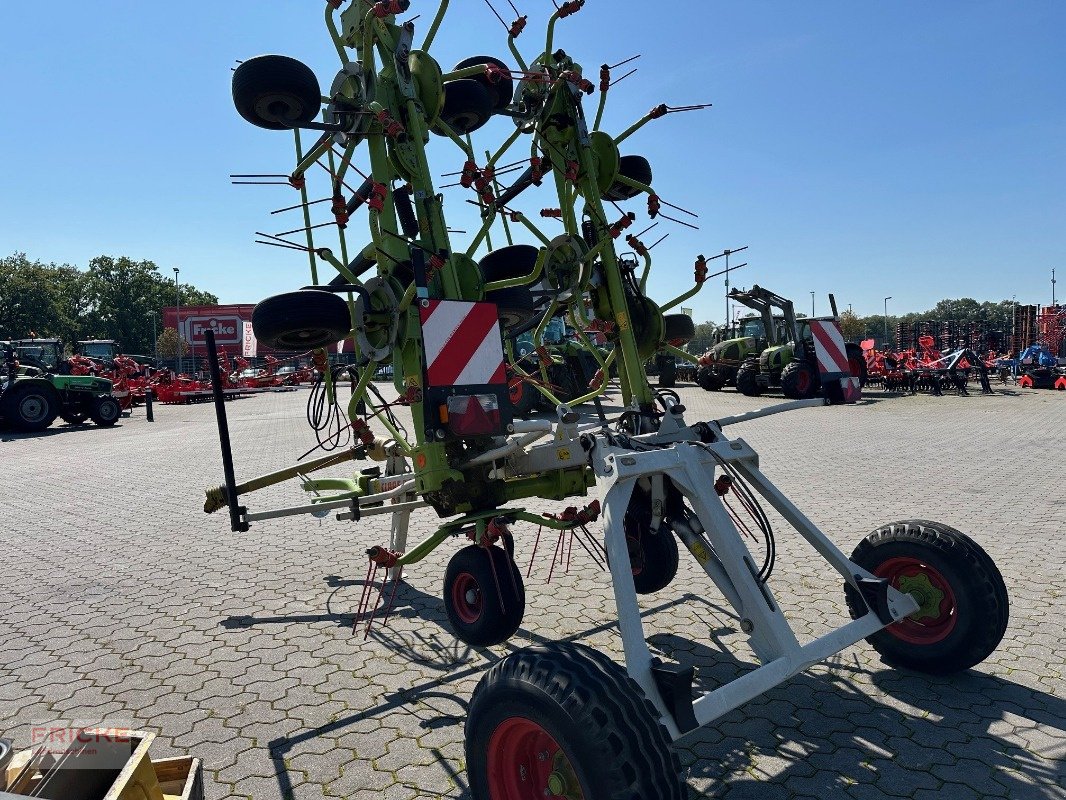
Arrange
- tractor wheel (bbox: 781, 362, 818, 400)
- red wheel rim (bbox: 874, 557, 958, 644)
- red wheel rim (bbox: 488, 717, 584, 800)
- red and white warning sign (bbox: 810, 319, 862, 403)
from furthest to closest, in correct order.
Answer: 1. tractor wheel (bbox: 781, 362, 818, 400)
2. red and white warning sign (bbox: 810, 319, 862, 403)
3. red wheel rim (bbox: 874, 557, 958, 644)
4. red wheel rim (bbox: 488, 717, 584, 800)

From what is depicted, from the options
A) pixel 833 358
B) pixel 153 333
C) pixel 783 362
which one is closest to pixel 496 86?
pixel 833 358

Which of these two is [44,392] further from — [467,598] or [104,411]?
[467,598]

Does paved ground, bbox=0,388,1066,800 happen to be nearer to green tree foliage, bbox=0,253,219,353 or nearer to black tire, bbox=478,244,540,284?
black tire, bbox=478,244,540,284

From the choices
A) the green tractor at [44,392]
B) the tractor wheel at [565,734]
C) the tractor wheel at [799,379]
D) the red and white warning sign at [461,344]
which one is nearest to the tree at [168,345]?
the green tractor at [44,392]

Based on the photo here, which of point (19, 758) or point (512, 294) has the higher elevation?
point (512, 294)

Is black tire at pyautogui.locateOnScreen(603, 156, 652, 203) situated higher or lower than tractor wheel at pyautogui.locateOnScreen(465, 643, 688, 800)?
higher

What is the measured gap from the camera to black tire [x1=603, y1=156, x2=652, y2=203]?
198 inches

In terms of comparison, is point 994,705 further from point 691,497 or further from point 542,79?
point 542,79

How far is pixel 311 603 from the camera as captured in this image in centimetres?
505

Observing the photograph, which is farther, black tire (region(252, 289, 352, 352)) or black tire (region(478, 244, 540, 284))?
black tire (region(478, 244, 540, 284))

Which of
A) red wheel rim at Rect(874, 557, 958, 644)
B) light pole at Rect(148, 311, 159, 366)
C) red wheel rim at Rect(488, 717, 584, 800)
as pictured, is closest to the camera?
red wheel rim at Rect(488, 717, 584, 800)

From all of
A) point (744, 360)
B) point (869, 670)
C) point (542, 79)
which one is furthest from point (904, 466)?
point (744, 360)

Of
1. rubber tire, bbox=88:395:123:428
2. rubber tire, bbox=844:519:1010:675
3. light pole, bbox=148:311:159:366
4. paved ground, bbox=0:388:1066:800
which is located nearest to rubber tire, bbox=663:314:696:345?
paved ground, bbox=0:388:1066:800

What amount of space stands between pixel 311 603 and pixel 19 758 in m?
2.78
